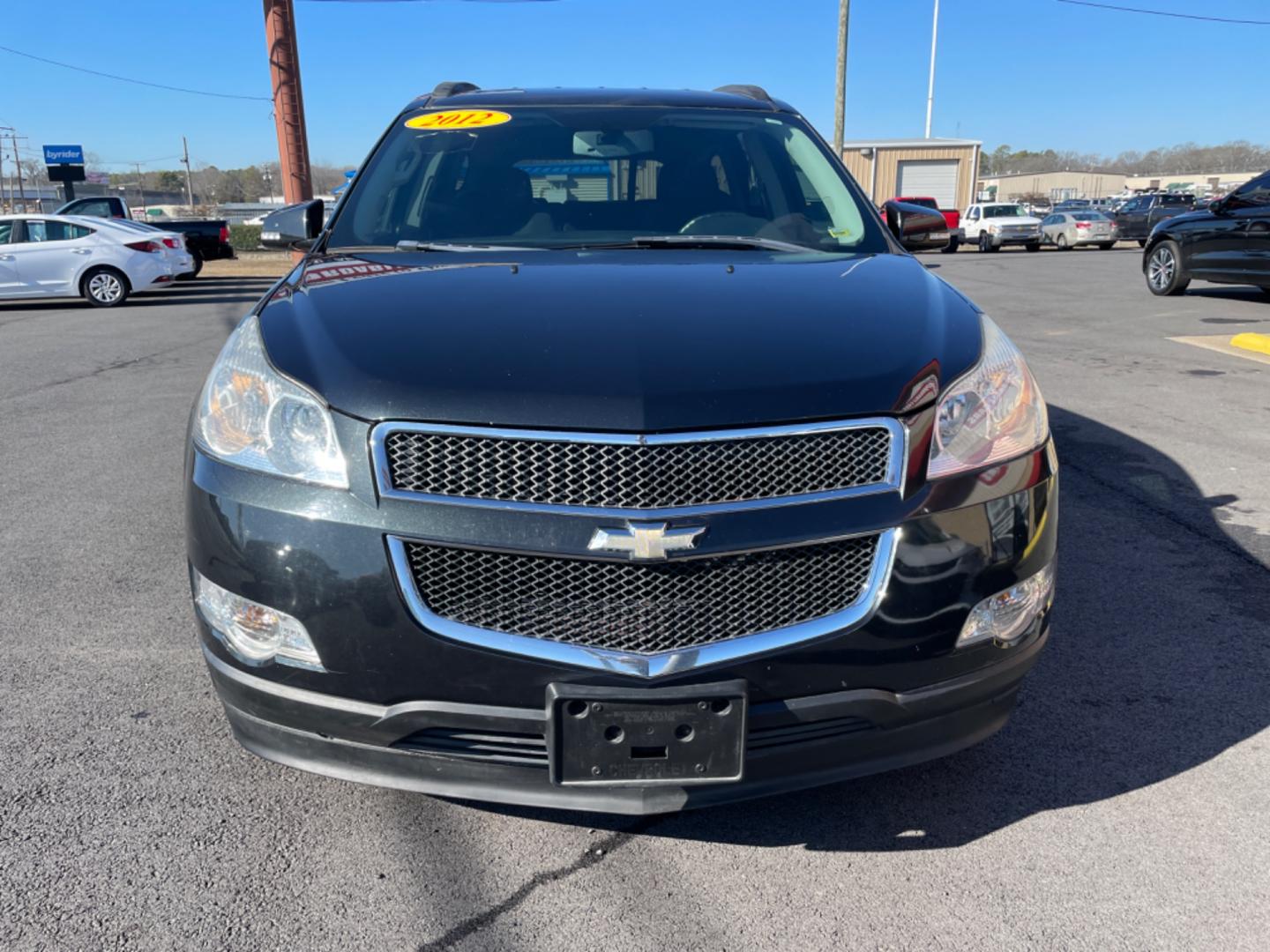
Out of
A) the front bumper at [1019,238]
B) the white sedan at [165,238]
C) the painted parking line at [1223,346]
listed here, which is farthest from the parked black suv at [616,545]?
the front bumper at [1019,238]

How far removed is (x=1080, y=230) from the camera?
104ft

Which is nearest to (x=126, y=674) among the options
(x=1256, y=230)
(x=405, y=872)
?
(x=405, y=872)

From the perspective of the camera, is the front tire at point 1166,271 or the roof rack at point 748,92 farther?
the front tire at point 1166,271

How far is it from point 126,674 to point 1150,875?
2.91 meters

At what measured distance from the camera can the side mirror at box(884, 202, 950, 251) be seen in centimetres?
382

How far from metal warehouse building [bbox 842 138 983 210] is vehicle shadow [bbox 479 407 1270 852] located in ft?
161

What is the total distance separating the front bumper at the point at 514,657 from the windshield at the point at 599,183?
141 centimetres

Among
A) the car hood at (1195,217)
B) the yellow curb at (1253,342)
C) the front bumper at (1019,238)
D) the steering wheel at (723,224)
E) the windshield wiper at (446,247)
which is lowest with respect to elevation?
the front bumper at (1019,238)

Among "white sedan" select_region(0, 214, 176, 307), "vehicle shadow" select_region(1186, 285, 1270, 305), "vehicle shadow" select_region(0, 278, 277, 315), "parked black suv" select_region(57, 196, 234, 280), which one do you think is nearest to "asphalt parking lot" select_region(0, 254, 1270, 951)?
"vehicle shadow" select_region(1186, 285, 1270, 305)

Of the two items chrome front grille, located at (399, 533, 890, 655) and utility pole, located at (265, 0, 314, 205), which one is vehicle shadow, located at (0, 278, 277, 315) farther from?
chrome front grille, located at (399, 533, 890, 655)

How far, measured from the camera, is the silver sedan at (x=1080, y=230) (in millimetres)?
31422

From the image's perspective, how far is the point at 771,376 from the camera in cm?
201

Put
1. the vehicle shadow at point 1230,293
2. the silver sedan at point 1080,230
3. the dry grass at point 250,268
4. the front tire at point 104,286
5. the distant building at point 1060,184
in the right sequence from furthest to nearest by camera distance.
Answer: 1. the distant building at point 1060,184
2. the silver sedan at point 1080,230
3. the dry grass at point 250,268
4. the front tire at point 104,286
5. the vehicle shadow at point 1230,293

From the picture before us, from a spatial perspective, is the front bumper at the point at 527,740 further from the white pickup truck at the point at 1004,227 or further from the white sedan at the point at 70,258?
the white pickup truck at the point at 1004,227
